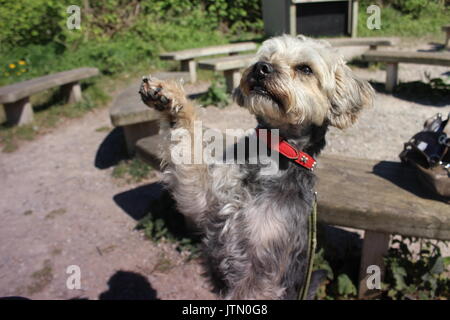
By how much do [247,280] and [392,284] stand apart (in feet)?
5.17

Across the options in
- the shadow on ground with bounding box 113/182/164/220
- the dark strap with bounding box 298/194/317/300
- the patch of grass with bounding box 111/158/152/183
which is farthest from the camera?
the patch of grass with bounding box 111/158/152/183

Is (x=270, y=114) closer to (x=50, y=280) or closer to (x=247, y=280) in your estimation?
(x=247, y=280)

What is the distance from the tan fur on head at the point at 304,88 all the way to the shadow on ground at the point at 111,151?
3984 mm

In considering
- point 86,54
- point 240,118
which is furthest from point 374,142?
point 86,54

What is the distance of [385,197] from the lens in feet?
9.53

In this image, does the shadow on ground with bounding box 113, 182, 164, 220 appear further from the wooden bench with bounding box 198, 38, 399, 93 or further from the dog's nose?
the wooden bench with bounding box 198, 38, 399, 93

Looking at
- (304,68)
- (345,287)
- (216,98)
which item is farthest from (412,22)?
(304,68)

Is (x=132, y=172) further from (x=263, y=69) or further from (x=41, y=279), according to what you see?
(x=263, y=69)

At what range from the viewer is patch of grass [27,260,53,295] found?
363 cm

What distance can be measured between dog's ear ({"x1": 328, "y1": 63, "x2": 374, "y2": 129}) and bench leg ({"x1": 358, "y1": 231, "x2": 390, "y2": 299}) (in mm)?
1156

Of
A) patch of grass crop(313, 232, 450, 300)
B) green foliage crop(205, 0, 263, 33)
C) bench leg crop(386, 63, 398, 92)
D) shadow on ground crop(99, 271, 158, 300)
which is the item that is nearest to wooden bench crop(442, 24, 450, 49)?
bench leg crop(386, 63, 398, 92)

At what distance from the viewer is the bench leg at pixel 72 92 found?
28.3ft

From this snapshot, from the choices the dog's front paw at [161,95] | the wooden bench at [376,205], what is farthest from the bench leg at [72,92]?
the dog's front paw at [161,95]

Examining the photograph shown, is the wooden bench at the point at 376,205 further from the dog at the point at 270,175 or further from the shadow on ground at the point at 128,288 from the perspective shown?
the shadow on ground at the point at 128,288
